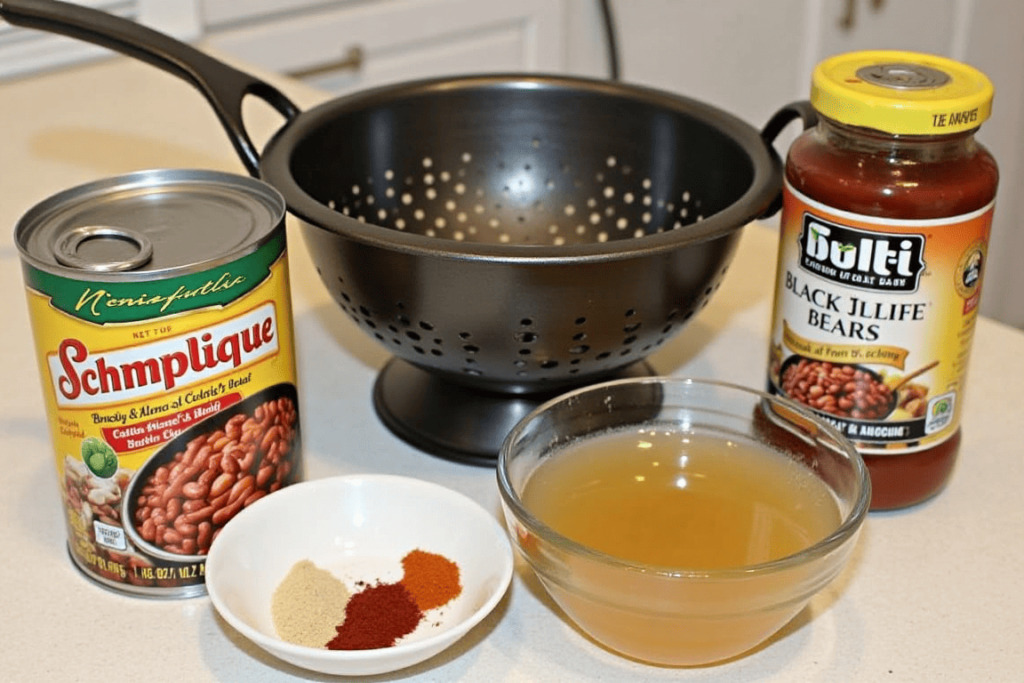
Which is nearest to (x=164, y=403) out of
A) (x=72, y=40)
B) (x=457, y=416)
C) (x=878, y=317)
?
(x=457, y=416)

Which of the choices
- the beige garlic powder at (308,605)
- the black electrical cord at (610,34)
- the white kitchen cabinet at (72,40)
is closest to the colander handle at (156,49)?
the beige garlic powder at (308,605)

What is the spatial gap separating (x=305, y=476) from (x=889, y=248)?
38cm

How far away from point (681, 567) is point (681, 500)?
60mm

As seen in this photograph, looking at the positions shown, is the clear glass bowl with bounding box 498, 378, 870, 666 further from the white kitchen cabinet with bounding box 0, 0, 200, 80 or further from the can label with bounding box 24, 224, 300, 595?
the white kitchen cabinet with bounding box 0, 0, 200, 80

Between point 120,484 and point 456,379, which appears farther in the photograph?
point 456,379

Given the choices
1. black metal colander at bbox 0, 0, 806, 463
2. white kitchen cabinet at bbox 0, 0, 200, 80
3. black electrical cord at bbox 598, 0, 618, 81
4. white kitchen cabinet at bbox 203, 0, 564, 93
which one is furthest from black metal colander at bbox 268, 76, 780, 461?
black electrical cord at bbox 598, 0, 618, 81

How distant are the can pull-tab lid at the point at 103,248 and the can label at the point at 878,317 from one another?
Result: 0.36m

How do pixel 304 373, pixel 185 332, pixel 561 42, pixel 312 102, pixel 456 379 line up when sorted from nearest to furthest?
pixel 185 332 → pixel 456 379 → pixel 304 373 → pixel 312 102 → pixel 561 42

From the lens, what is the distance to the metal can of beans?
23.5 inches

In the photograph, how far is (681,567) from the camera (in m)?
0.61

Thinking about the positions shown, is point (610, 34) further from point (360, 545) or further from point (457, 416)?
point (360, 545)

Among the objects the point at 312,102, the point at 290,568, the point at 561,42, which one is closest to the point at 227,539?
the point at 290,568

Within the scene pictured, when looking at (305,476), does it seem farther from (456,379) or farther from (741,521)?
(741,521)

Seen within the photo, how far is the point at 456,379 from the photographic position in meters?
0.78
